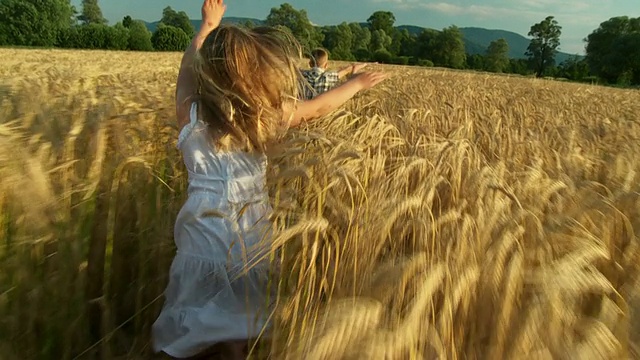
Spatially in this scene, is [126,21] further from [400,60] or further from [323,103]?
[323,103]

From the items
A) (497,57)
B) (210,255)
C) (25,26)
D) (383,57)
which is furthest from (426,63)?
(210,255)

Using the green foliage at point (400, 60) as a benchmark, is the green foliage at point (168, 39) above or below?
above

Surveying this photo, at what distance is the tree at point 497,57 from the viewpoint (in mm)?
71438

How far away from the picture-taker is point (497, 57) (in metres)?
77.9

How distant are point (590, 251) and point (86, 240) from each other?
1815 mm

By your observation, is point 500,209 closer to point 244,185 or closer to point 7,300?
point 244,185

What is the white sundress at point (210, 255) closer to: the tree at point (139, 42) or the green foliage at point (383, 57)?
the green foliage at point (383, 57)

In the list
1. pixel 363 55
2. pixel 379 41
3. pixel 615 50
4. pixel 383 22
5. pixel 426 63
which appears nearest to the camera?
pixel 615 50

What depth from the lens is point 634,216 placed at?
1765 millimetres

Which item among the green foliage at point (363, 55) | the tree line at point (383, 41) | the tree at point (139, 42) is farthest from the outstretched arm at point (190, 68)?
the green foliage at point (363, 55)

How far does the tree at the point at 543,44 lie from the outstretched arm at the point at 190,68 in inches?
3402

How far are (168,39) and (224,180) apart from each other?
6342cm

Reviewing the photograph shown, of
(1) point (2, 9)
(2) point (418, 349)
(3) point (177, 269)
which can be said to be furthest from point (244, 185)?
(1) point (2, 9)

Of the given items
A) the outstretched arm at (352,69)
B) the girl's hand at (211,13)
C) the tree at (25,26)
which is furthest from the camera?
the tree at (25,26)
